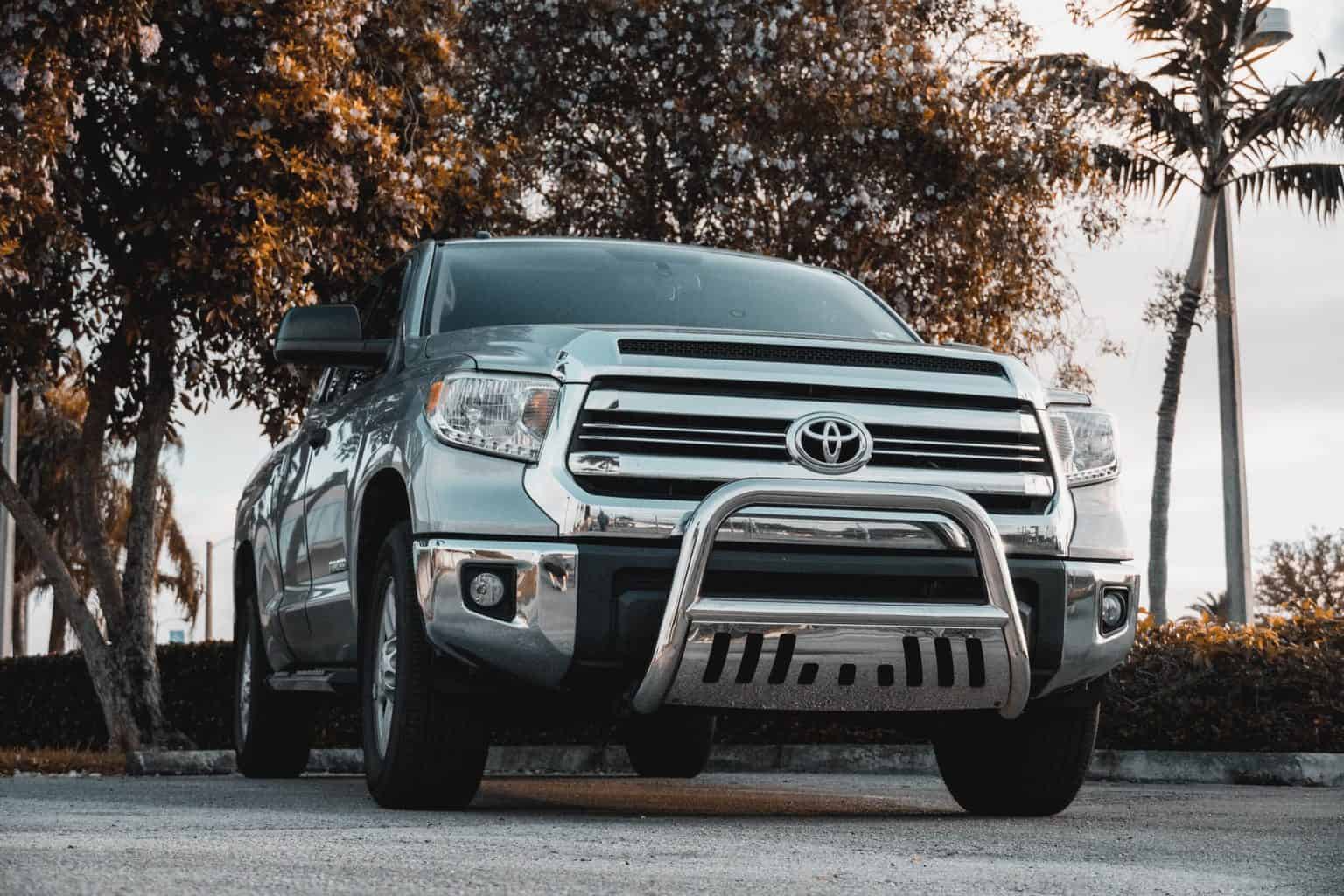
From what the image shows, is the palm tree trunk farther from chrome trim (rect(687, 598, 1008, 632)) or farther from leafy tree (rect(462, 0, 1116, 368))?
chrome trim (rect(687, 598, 1008, 632))

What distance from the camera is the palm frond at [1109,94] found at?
18438mm

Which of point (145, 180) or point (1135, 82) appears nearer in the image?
point (145, 180)

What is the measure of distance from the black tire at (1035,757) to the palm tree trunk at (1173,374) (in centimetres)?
1618

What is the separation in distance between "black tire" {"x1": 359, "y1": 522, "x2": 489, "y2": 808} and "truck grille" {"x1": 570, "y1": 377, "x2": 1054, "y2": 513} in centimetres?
73

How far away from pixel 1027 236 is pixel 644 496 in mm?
13124

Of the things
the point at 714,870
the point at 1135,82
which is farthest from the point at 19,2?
the point at 1135,82

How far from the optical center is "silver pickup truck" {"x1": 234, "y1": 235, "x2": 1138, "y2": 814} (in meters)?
5.52

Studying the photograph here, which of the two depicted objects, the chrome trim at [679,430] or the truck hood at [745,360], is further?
the truck hood at [745,360]

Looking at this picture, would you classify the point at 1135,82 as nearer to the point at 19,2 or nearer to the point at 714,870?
the point at 19,2

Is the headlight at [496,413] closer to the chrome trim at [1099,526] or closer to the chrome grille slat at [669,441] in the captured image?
the chrome grille slat at [669,441]

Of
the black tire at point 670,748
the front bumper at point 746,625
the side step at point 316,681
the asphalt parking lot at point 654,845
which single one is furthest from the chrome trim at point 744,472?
the black tire at point 670,748

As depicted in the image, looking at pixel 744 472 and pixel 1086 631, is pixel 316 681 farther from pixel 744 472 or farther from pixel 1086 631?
pixel 1086 631

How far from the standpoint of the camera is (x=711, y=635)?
5445 mm

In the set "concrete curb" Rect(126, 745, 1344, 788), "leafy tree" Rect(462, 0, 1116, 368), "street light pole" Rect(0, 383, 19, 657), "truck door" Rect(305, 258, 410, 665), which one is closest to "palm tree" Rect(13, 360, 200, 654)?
"street light pole" Rect(0, 383, 19, 657)
